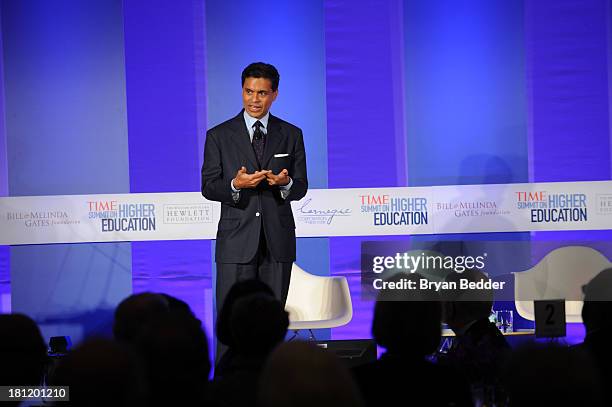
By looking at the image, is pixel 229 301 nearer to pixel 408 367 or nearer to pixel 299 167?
pixel 408 367

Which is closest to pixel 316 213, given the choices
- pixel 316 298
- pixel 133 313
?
pixel 316 298

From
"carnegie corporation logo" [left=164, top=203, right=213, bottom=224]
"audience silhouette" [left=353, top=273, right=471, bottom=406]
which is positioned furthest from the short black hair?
"audience silhouette" [left=353, top=273, right=471, bottom=406]

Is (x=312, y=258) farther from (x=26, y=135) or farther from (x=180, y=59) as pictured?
(x=26, y=135)

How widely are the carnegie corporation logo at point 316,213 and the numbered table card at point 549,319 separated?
305cm

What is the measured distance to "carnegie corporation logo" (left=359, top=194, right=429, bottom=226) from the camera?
625cm

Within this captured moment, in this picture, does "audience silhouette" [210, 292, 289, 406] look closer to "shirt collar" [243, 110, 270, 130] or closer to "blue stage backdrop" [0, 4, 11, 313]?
"shirt collar" [243, 110, 270, 130]

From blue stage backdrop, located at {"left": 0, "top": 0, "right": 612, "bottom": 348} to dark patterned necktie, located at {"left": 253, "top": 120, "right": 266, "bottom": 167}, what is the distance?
6.64 feet

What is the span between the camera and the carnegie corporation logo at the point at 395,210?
6254 mm

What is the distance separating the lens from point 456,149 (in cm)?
640

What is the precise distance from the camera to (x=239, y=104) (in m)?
6.48

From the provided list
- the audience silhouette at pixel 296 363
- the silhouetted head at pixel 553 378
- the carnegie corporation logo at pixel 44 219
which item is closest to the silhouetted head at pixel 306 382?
the audience silhouette at pixel 296 363

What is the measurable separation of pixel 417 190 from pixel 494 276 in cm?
94

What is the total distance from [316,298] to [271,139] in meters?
1.79

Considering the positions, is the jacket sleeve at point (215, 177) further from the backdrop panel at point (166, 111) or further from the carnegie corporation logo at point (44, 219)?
the carnegie corporation logo at point (44, 219)
